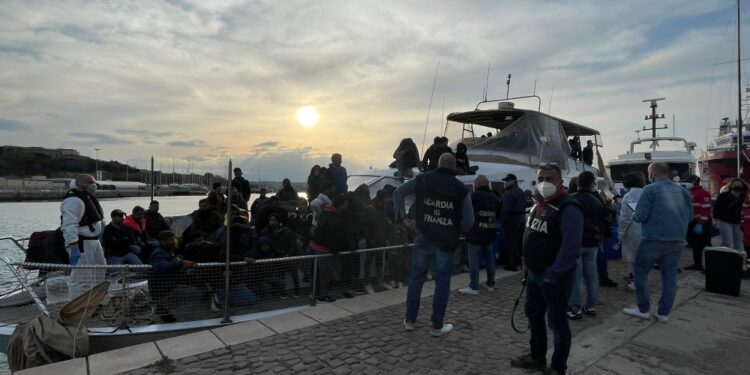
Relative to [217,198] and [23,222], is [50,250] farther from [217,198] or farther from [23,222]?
[23,222]

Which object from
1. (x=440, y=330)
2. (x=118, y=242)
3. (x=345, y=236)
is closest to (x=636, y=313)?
(x=440, y=330)

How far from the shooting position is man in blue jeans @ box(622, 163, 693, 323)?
15.4 feet

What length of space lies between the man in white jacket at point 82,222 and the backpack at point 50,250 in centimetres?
76

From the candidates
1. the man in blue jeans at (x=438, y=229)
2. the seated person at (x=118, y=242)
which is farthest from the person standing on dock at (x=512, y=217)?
the seated person at (x=118, y=242)

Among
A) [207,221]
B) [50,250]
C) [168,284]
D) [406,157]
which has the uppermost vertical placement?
[406,157]

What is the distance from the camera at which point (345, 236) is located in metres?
5.96

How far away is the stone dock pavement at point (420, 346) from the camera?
3.61 m

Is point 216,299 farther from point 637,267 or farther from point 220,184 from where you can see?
point 637,267

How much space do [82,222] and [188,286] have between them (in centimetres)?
221

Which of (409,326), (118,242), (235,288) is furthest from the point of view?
(118,242)

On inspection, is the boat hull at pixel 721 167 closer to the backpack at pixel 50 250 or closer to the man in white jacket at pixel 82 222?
the man in white jacket at pixel 82 222

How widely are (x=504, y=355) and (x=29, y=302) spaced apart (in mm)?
6769

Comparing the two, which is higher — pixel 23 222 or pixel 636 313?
pixel 636 313

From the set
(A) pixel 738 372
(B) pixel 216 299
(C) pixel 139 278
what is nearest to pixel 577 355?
(A) pixel 738 372
